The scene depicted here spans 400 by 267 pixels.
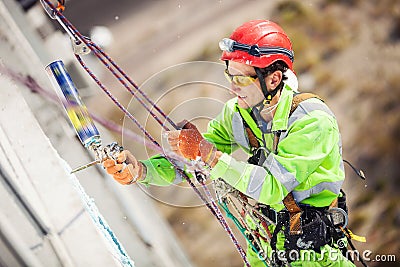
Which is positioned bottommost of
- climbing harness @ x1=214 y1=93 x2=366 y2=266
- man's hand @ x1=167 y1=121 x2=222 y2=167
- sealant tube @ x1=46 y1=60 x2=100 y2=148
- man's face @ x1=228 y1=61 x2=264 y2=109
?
climbing harness @ x1=214 y1=93 x2=366 y2=266

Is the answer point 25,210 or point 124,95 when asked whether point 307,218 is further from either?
point 124,95

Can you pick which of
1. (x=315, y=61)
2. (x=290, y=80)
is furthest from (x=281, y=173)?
(x=315, y=61)

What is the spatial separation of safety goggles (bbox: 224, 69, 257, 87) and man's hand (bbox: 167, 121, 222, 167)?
7.1 inches

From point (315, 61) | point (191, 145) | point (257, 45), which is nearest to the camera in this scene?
point (191, 145)

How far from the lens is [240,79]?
1099 millimetres

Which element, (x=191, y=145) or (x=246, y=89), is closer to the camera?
(x=191, y=145)

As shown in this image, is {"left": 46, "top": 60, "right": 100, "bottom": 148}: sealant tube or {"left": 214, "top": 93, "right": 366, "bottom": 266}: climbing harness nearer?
{"left": 46, "top": 60, "right": 100, "bottom": 148}: sealant tube

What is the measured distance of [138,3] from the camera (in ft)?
9.18

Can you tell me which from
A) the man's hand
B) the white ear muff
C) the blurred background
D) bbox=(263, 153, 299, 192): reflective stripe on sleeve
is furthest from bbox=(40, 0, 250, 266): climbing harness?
the blurred background

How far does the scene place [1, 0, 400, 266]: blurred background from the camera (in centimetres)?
264

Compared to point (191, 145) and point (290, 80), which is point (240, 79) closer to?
point (290, 80)

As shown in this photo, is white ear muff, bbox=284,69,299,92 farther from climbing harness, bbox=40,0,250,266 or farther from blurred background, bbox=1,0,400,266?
blurred background, bbox=1,0,400,266

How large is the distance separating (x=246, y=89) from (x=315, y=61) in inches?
88.5

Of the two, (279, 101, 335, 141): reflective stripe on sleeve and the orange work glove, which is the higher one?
the orange work glove
